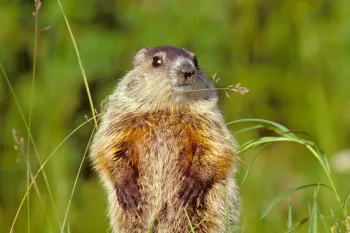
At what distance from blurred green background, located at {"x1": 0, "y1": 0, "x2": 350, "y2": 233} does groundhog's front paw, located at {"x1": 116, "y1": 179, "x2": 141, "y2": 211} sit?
2.63m

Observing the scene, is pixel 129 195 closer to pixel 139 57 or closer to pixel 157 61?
pixel 157 61

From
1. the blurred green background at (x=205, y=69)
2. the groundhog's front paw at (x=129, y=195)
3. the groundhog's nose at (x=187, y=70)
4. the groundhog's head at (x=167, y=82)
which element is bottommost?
the blurred green background at (x=205, y=69)

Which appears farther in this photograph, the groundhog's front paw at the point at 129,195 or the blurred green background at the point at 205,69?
the blurred green background at the point at 205,69

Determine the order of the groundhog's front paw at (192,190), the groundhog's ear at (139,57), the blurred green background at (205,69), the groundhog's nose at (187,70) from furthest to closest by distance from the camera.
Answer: the blurred green background at (205,69) < the groundhog's ear at (139,57) < the groundhog's nose at (187,70) < the groundhog's front paw at (192,190)

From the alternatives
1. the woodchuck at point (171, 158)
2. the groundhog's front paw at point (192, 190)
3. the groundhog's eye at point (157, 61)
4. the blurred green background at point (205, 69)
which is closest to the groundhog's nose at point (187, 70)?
the woodchuck at point (171, 158)

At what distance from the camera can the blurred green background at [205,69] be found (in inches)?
330

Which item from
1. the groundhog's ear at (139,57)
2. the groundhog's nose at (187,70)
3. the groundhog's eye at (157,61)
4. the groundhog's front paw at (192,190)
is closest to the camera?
the groundhog's front paw at (192,190)

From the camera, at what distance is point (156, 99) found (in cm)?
532

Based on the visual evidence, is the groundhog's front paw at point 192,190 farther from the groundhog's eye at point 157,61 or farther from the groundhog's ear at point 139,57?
the groundhog's ear at point 139,57

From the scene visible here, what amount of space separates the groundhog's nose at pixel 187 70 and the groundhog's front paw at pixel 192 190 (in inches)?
22.1

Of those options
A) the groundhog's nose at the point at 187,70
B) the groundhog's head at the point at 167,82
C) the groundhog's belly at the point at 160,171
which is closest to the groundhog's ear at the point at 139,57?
the groundhog's head at the point at 167,82

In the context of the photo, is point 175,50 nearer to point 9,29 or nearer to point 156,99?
point 156,99

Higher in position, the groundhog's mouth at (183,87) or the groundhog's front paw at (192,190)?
the groundhog's mouth at (183,87)

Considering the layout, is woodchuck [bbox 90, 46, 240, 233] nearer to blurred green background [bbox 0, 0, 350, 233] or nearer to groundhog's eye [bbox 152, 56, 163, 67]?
groundhog's eye [bbox 152, 56, 163, 67]
